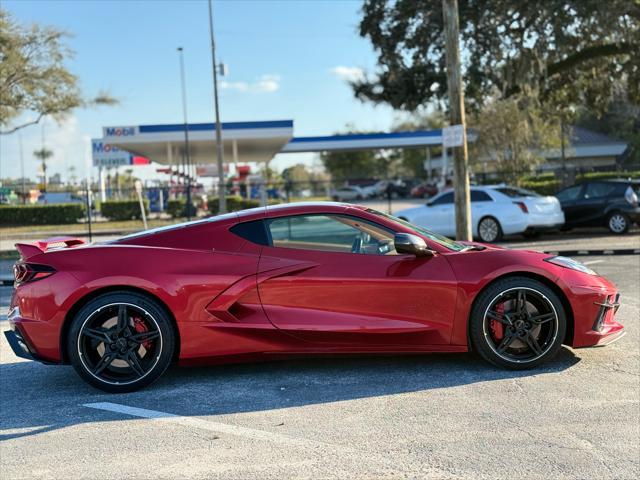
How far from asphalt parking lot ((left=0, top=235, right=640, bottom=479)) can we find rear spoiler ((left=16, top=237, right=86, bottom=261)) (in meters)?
1.06

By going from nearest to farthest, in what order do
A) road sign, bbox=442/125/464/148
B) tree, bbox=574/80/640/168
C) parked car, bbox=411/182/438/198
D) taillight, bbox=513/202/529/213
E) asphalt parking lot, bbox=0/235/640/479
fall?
asphalt parking lot, bbox=0/235/640/479, road sign, bbox=442/125/464/148, taillight, bbox=513/202/529/213, tree, bbox=574/80/640/168, parked car, bbox=411/182/438/198

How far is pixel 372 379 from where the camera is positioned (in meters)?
4.77

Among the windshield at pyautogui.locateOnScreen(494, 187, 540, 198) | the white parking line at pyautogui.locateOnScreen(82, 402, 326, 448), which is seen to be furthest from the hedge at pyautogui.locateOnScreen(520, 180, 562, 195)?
the white parking line at pyautogui.locateOnScreen(82, 402, 326, 448)

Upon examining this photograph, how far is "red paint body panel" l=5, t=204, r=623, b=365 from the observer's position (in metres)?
4.60

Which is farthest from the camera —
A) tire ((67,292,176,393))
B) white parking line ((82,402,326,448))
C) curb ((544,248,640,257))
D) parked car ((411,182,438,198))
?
parked car ((411,182,438,198))

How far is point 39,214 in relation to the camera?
3091 centimetres

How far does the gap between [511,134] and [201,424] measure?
29431 mm

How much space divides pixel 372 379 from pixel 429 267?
96 centimetres

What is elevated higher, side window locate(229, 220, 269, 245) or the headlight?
side window locate(229, 220, 269, 245)

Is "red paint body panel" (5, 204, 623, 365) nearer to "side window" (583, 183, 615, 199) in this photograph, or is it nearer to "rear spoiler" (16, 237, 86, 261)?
"rear spoiler" (16, 237, 86, 261)

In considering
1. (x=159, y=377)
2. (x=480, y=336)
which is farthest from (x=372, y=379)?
(x=159, y=377)

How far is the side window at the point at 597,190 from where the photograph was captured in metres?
16.7

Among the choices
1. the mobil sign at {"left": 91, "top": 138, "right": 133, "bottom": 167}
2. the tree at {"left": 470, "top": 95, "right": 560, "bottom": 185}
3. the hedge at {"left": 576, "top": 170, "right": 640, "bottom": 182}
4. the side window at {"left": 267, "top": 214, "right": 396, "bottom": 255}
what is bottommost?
the side window at {"left": 267, "top": 214, "right": 396, "bottom": 255}

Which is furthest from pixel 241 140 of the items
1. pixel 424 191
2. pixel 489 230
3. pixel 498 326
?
pixel 498 326
